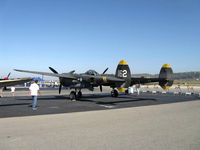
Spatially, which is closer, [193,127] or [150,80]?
[193,127]

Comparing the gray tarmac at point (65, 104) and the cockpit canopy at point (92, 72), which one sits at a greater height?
the cockpit canopy at point (92, 72)

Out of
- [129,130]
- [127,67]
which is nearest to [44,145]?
[129,130]

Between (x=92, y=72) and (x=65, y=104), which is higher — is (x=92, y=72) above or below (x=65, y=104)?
above

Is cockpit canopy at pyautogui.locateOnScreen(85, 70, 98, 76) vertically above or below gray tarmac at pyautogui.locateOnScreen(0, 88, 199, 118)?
above

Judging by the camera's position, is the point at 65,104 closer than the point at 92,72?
Yes

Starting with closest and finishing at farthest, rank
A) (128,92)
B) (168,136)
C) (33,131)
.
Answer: (168,136) → (33,131) → (128,92)

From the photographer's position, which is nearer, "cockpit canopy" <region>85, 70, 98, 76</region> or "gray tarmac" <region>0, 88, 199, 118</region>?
"gray tarmac" <region>0, 88, 199, 118</region>

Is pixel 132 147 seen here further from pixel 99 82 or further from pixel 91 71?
pixel 91 71

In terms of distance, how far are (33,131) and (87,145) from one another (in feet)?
8.77

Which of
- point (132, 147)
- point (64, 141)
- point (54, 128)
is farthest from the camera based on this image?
point (54, 128)

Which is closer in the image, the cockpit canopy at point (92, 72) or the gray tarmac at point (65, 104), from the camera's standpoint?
the gray tarmac at point (65, 104)

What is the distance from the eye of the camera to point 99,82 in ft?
69.1

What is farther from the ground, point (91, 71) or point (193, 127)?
point (91, 71)

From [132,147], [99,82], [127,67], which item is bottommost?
[132,147]
